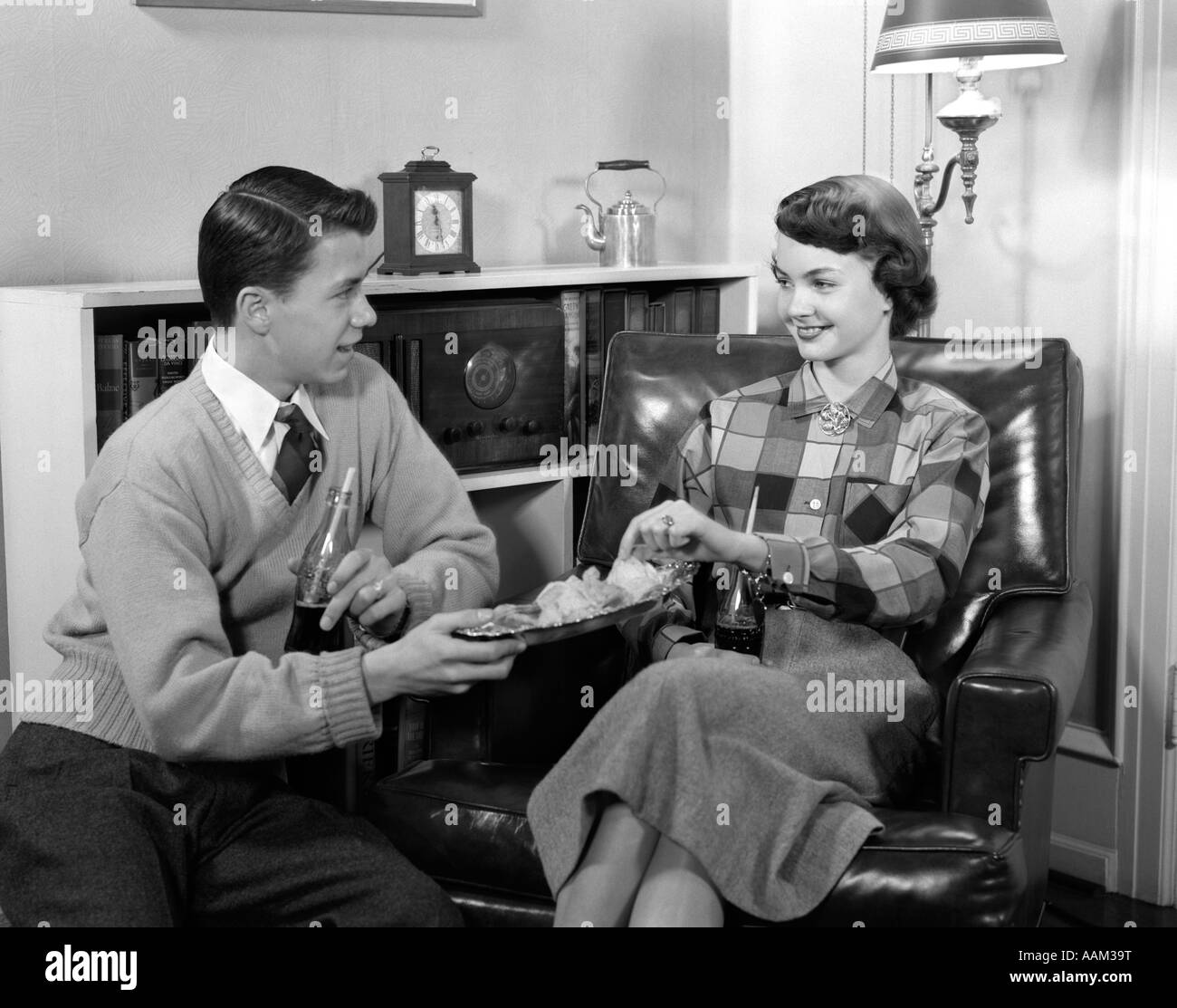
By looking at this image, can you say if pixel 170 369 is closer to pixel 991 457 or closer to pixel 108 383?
pixel 108 383

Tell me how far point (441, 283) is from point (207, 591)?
109 centimetres

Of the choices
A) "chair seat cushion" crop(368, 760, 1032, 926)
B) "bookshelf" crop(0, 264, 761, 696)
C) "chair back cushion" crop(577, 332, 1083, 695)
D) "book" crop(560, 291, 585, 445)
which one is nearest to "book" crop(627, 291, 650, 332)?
"book" crop(560, 291, 585, 445)

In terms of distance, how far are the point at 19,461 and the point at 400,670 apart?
1028 millimetres

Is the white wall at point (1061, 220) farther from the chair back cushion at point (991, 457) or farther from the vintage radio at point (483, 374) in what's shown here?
the vintage radio at point (483, 374)

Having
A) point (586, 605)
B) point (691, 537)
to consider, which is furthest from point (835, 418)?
point (586, 605)

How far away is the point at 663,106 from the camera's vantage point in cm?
350

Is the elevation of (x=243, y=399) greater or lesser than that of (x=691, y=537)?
greater

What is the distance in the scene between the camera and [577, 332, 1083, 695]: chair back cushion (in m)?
2.31

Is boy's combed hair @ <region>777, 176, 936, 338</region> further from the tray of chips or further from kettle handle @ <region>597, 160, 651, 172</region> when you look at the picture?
kettle handle @ <region>597, 160, 651, 172</region>

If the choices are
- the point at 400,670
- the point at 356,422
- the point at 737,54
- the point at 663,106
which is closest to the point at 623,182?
the point at 663,106

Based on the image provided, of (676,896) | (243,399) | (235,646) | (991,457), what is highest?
(243,399)

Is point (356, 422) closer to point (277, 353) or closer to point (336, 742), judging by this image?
point (277, 353)

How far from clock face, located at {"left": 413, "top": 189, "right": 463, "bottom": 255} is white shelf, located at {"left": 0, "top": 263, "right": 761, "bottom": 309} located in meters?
0.06

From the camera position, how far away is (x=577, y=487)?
313cm
